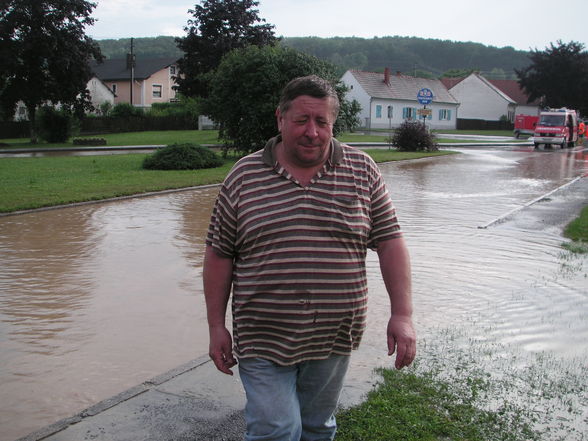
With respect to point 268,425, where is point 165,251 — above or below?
below

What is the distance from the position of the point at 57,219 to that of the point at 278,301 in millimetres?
9062

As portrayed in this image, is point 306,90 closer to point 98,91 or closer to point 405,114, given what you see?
point 98,91

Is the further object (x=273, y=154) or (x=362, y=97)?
(x=362, y=97)

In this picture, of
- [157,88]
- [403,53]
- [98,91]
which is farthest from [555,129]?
[403,53]

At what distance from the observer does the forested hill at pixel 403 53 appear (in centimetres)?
11500

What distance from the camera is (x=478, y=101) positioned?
85750 mm

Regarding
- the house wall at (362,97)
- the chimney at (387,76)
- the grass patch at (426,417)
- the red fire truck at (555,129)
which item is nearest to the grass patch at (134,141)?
the red fire truck at (555,129)

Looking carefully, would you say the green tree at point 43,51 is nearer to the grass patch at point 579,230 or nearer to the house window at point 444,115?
the grass patch at point 579,230

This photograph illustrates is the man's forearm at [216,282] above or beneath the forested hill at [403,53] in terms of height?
beneath

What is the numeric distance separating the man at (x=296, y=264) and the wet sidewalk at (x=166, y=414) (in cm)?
98

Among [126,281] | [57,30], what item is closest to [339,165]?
[126,281]

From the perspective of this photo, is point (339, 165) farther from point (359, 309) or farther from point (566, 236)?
point (566, 236)

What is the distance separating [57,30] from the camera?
3722 cm

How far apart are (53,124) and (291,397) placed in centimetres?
3953
